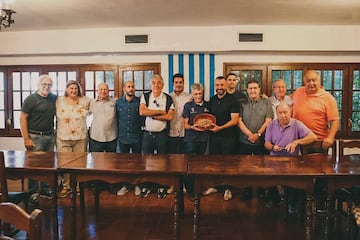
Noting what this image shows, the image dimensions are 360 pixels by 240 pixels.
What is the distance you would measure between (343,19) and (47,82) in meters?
3.93

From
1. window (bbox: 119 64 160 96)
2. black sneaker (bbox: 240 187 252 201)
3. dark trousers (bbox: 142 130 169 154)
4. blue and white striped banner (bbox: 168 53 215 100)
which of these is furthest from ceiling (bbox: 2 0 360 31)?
black sneaker (bbox: 240 187 252 201)

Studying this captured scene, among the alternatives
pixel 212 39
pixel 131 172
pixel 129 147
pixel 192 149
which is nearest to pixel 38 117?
pixel 129 147

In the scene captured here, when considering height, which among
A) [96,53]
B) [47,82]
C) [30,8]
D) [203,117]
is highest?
[30,8]

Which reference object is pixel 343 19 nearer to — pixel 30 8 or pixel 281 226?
pixel 281 226

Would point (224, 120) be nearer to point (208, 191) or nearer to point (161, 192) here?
point (208, 191)

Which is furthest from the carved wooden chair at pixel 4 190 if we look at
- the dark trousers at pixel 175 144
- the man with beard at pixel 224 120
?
the man with beard at pixel 224 120

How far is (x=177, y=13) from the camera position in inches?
176

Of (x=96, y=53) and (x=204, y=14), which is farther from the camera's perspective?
(x=96, y=53)

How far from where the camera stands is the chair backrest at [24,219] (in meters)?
1.33

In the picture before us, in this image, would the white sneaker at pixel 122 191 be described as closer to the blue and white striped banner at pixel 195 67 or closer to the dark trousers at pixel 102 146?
the dark trousers at pixel 102 146

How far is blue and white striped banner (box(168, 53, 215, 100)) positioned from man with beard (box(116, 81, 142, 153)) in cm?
127

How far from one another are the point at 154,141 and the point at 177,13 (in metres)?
1.65

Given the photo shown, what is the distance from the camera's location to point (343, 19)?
477cm

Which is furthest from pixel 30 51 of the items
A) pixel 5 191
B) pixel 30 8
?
pixel 5 191
